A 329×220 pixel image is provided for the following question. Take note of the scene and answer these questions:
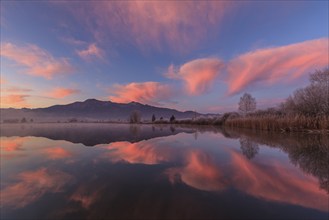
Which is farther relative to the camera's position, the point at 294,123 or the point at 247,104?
the point at 247,104

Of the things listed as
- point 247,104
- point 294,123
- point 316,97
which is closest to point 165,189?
point 294,123

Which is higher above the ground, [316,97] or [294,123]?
[316,97]

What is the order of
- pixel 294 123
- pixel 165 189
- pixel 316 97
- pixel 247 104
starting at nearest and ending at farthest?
pixel 165 189
pixel 294 123
pixel 316 97
pixel 247 104

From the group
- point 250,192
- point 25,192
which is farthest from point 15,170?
point 250,192

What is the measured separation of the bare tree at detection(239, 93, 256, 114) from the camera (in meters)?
43.8

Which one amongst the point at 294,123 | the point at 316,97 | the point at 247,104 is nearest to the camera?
the point at 294,123

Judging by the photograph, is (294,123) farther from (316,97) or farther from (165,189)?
(165,189)

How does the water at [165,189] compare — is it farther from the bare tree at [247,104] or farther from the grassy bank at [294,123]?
the bare tree at [247,104]

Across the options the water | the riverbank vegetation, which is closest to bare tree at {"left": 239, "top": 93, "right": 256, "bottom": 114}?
the riverbank vegetation

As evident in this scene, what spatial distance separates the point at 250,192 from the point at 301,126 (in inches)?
589

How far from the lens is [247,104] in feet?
144

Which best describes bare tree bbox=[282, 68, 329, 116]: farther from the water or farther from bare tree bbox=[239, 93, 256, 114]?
bare tree bbox=[239, 93, 256, 114]

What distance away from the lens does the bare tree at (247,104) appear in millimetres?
43812

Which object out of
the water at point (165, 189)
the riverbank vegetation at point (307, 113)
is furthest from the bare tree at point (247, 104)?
the water at point (165, 189)
